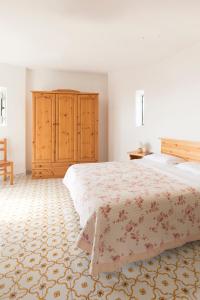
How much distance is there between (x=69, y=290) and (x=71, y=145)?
362cm

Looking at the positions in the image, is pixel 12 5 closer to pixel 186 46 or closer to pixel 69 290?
pixel 186 46

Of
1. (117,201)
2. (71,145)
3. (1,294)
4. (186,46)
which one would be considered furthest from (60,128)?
(1,294)

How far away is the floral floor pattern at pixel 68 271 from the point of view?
1613mm

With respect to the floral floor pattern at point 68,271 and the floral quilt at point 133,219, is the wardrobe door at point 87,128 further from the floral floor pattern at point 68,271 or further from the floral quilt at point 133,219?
the floral quilt at point 133,219

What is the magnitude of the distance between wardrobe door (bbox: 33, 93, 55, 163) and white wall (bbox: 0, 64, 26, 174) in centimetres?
51

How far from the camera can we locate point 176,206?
2035 millimetres

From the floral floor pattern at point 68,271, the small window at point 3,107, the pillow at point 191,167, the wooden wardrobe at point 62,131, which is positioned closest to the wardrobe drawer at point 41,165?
the wooden wardrobe at point 62,131

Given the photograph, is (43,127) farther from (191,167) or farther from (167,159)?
(191,167)

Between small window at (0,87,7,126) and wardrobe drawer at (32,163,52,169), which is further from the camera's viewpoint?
small window at (0,87,7,126)

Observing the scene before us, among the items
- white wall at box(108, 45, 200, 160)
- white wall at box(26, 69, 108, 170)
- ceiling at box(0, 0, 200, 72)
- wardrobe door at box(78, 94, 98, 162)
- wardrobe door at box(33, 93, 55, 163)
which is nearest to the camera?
ceiling at box(0, 0, 200, 72)

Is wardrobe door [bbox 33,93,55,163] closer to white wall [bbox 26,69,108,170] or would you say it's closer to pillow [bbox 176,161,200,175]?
white wall [bbox 26,69,108,170]

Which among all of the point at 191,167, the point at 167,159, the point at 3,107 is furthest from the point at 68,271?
the point at 3,107

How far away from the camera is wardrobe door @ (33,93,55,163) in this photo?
481 centimetres

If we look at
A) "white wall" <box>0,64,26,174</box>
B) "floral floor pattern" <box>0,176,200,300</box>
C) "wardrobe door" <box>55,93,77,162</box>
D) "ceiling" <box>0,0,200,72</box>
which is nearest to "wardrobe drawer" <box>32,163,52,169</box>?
"wardrobe door" <box>55,93,77,162</box>
